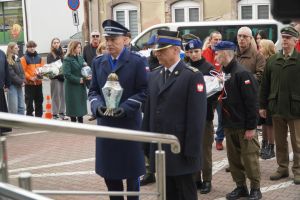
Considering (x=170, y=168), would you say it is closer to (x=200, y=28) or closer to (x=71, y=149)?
(x=71, y=149)

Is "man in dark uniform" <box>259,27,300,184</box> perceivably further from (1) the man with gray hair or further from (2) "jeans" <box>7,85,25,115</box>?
(2) "jeans" <box>7,85,25,115</box>

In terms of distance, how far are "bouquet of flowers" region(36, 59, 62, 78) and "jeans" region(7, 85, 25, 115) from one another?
0.53 m

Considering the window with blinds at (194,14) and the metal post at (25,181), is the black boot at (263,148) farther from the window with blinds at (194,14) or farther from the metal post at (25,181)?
the window with blinds at (194,14)

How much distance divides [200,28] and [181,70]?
12111mm

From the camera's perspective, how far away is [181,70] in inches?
161

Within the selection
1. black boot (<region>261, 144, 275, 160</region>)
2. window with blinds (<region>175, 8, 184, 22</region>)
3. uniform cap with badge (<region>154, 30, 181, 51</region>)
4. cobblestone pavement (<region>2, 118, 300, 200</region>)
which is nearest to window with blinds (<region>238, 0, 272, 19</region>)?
window with blinds (<region>175, 8, 184, 22</region>)

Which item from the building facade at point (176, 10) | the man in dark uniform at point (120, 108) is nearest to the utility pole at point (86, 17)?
the building facade at point (176, 10)

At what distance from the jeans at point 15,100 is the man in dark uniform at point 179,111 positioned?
6.37m

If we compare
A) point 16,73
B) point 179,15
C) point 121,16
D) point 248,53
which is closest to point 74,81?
point 16,73

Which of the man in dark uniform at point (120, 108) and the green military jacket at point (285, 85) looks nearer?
the man in dark uniform at point (120, 108)

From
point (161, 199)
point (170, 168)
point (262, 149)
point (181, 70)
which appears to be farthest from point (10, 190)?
point (262, 149)

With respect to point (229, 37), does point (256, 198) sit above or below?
below

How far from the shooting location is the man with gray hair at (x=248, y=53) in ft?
22.1

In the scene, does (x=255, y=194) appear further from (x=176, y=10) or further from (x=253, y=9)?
(x=176, y=10)
